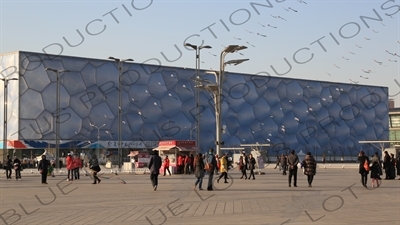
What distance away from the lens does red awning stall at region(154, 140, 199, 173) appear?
3950cm

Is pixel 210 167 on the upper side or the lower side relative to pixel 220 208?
upper

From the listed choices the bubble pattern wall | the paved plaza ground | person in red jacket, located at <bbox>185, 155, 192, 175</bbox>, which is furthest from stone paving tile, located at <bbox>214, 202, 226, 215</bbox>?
the bubble pattern wall

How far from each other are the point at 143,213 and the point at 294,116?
77.8 metres

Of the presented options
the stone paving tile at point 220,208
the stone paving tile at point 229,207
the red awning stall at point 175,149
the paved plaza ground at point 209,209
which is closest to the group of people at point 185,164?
the red awning stall at point 175,149

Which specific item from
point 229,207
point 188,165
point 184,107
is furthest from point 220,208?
point 184,107

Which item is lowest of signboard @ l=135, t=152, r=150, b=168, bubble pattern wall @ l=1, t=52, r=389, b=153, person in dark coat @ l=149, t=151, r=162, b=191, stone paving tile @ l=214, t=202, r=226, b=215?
stone paving tile @ l=214, t=202, r=226, b=215

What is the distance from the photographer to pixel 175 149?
39844 millimetres

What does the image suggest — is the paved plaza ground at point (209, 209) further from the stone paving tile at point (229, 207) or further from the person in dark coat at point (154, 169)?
the person in dark coat at point (154, 169)

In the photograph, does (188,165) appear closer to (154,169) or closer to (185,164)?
(185,164)

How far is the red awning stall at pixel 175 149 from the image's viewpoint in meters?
39.5

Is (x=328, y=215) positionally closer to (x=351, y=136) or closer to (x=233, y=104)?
(x=233, y=104)

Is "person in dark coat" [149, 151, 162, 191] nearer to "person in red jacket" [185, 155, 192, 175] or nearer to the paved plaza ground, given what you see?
the paved plaza ground

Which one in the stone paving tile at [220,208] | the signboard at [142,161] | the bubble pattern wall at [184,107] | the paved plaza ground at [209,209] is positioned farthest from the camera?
the bubble pattern wall at [184,107]

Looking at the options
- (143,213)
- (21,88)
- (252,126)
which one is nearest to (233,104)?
(252,126)
